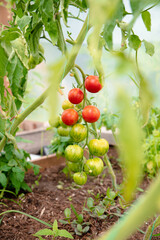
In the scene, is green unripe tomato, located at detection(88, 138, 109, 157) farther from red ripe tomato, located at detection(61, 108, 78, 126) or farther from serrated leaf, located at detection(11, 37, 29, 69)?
serrated leaf, located at detection(11, 37, 29, 69)

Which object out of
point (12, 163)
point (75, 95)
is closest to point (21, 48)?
point (75, 95)

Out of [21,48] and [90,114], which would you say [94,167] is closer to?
[90,114]

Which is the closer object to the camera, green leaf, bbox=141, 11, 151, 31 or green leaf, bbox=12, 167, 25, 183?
green leaf, bbox=141, 11, 151, 31

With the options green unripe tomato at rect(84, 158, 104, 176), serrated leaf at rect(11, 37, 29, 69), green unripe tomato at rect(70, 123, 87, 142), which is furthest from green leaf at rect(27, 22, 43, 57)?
green unripe tomato at rect(84, 158, 104, 176)

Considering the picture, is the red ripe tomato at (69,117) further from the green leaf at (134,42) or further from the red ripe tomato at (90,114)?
the green leaf at (134,42)

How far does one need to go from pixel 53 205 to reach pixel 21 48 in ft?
2.84

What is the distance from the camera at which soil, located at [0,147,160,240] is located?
0.96 meters

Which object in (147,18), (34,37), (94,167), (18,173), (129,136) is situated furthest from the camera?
(18,173)

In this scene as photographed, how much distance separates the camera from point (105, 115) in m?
1.81

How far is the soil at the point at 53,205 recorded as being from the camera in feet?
3.16

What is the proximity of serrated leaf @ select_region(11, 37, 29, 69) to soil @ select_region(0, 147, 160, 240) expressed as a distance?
0.69m

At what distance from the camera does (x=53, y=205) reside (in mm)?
1226

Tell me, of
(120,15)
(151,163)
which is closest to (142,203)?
(120,15)

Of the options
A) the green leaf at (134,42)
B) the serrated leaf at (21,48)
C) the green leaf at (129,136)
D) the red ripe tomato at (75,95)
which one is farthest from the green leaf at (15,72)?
the green leaf at (129,136)
